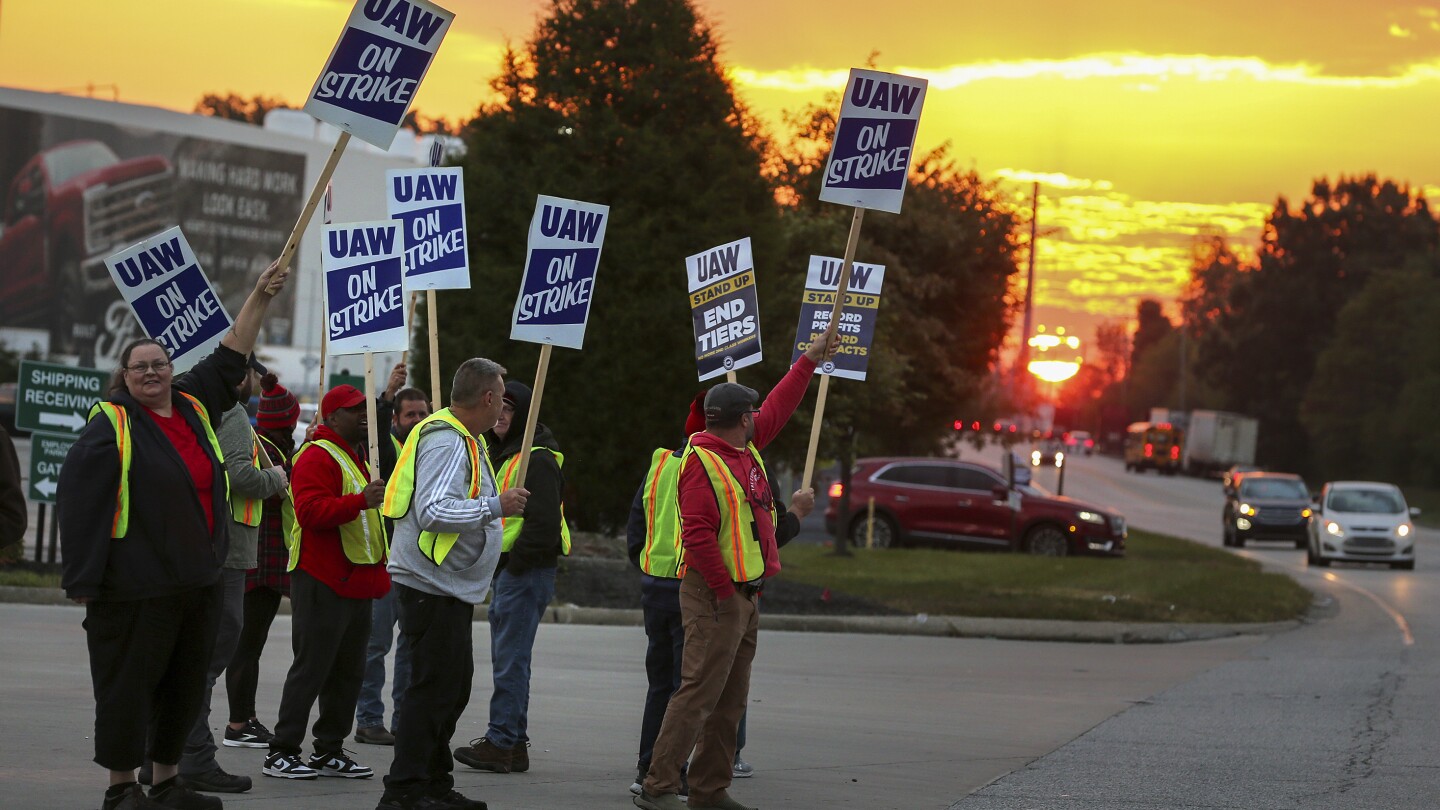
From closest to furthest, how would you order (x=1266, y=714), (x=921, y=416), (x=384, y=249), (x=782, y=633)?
(x=384, y=249) → (x=1266, y=714) → (x=782, y=633) → (x=921, y=416)

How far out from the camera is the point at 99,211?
309 feet

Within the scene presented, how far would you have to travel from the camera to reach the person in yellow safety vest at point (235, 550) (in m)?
7.70

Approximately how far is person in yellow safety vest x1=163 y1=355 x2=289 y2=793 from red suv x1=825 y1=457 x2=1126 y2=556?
22.8 m

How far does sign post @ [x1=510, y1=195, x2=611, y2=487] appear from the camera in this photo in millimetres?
9242

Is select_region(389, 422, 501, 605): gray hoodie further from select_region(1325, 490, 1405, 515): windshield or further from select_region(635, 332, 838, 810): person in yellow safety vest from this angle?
select_region(1325, 490, 1405, 515): windshield

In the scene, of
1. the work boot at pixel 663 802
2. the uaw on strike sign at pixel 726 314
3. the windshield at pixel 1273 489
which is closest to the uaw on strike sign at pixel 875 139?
the uaw on strike sign at pixel 726 314

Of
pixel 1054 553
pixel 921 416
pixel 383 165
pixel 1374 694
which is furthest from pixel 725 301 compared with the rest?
pixel 383 165

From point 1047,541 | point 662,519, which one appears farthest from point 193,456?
point 1047,541

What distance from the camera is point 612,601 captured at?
17641 millimetres

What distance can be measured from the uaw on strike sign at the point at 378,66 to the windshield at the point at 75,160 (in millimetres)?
91168

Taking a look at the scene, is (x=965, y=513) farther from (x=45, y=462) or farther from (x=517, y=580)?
(x=517, y=580)

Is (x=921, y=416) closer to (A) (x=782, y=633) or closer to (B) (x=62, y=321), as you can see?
(A) (x=782, y=633)

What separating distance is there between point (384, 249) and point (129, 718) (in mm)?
3759

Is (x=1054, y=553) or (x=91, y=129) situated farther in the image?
(x=91, y=129)
